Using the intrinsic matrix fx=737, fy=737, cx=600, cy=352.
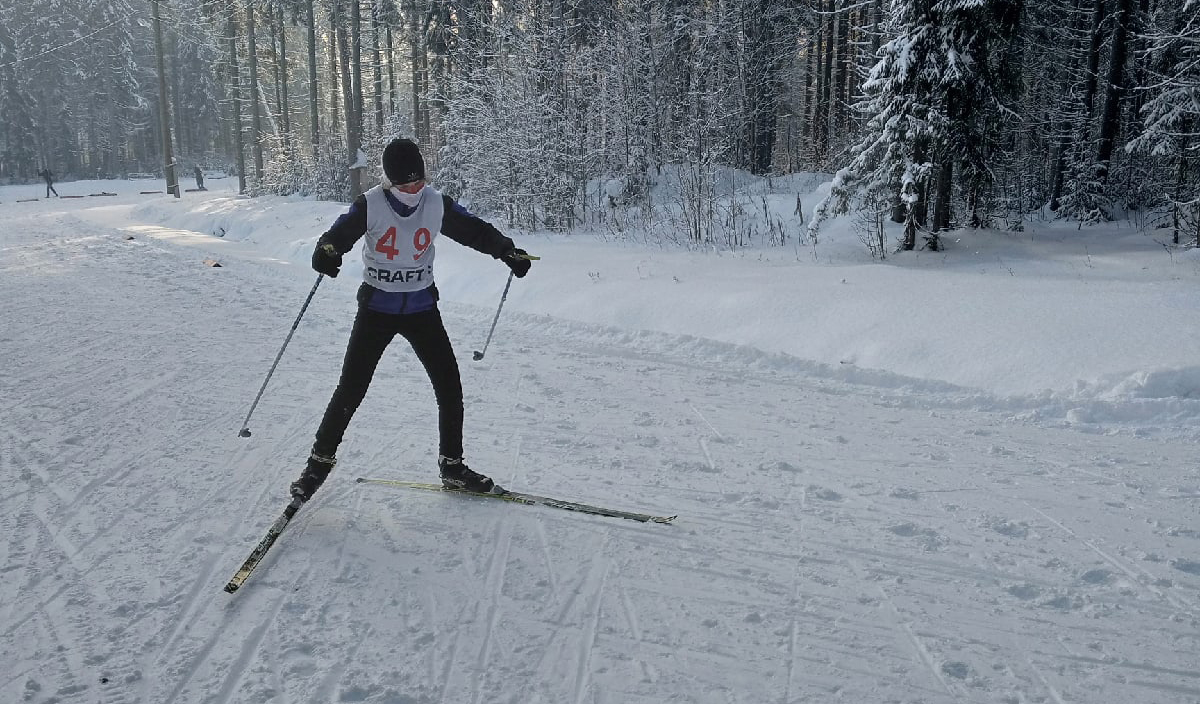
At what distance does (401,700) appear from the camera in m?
2.67

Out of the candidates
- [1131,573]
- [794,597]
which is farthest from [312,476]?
[1131,573]

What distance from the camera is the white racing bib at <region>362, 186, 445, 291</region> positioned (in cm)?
410

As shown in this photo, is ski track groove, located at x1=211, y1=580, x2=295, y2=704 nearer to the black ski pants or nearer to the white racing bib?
the black ski pants

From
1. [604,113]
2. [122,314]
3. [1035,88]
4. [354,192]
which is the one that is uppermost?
[1035,88]

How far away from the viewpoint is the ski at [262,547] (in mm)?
3396

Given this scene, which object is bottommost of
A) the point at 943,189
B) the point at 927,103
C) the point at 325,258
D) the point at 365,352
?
the point at 365,352

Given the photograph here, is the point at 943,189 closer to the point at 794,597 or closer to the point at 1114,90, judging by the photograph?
the point at 1114,90

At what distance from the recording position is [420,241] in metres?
4.18

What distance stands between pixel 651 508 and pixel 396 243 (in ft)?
6.87

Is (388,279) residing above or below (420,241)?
below

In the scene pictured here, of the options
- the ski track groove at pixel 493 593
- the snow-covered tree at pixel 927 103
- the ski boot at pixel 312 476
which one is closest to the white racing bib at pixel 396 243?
the ski boot at pixel 312 476

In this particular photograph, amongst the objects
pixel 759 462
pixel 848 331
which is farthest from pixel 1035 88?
pixel 759 462

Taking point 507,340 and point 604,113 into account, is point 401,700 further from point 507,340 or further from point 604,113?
point 604,113

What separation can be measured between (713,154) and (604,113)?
16.0 ft
